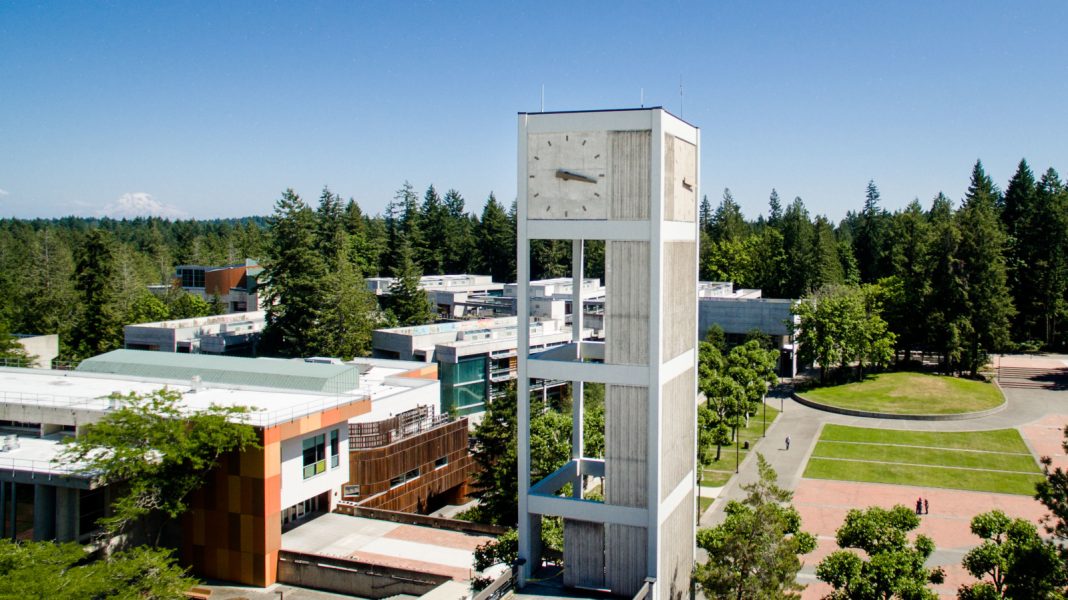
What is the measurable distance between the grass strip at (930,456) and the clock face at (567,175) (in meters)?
32.0

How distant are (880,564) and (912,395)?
134 ft

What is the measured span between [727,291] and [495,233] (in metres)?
41.4

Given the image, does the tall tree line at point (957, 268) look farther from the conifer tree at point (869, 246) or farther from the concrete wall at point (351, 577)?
the concrete wall at point (351, 577)

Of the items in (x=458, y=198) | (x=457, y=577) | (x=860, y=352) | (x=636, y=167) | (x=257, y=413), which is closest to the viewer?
(x=636, y=167)

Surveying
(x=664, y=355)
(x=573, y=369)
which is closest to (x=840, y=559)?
(x=664, y=355)

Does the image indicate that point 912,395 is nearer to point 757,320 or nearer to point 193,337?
point 757,320

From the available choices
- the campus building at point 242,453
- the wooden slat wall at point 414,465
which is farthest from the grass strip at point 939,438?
the campus building at point 242,453

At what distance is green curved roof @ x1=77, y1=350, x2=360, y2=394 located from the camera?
35594mm

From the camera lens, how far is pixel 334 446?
106 ft

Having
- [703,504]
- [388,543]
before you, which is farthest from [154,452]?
[703,504]

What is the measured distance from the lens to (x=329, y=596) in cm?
2767

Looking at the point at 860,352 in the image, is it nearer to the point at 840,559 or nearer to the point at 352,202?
the point at 840,559

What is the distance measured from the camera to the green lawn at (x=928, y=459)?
41.6 meters

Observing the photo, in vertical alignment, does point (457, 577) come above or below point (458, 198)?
below
